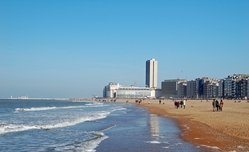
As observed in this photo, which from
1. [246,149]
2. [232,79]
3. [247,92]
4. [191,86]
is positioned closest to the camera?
[246,149]

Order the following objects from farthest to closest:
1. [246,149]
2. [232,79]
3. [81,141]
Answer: [232,79] < [81,141] < [246,149]

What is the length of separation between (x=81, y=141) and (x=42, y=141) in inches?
67.5

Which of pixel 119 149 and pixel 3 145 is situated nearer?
pixel 119 149

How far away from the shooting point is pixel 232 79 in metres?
160

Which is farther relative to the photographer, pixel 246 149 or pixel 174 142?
pixel 174 142

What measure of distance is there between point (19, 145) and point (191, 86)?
192360 mm

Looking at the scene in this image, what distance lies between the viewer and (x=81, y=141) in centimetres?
1278

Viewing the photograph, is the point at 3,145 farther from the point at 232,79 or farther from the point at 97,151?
the point at 232,79

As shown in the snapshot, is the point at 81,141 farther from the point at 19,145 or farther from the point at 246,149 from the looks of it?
the point at 246,149

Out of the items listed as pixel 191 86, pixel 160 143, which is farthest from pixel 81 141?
pixel 191 86

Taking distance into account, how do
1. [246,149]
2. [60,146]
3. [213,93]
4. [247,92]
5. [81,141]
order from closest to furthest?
[246,149] → [60,146] → [81,141] → [247,92] → [213,93]

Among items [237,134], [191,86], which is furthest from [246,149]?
[191,86]

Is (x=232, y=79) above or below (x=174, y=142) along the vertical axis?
above

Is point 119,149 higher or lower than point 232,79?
lower
